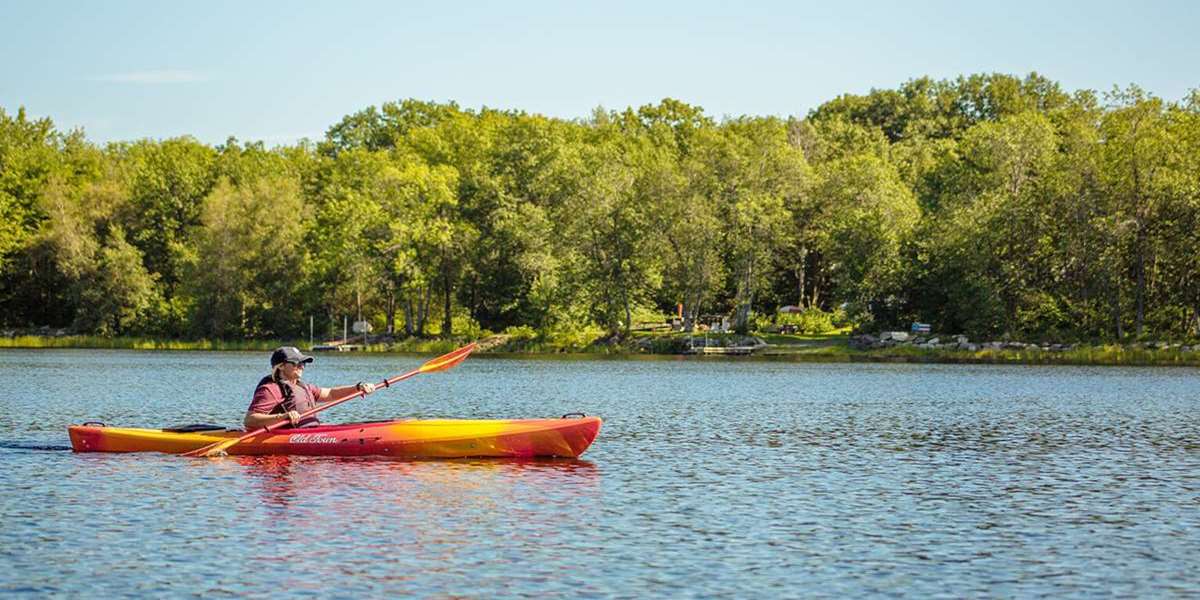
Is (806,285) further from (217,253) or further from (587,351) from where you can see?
(217,253)

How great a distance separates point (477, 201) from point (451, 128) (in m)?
21.8

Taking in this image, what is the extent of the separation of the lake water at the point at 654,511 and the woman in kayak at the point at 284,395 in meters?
0.80

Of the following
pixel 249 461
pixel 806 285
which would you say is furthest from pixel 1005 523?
pixel 806 285

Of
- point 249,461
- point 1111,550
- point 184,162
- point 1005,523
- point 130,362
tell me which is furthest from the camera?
point 184,162

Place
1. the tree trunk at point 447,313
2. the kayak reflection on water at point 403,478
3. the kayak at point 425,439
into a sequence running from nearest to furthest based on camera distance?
1. the kayak reflection on water at point 403,478
2. the kayak at point 425,439
3. the tree trunk at point 447,313

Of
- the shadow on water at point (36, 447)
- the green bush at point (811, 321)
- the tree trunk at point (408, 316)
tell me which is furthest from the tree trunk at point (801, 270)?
the shadow on water at point (36, 447)

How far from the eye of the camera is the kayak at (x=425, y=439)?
82.7 ft

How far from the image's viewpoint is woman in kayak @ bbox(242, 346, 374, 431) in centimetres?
2502

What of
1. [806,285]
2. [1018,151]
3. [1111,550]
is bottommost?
[1111,550]

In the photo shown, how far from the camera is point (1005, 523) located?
63.8 ft

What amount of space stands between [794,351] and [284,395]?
59332 millimetres

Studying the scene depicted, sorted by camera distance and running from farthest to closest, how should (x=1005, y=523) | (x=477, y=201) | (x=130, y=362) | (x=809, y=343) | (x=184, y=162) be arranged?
(x=184, y=162) → (x=477, y=201) → (x=809, y=343) → (x=130, y=362) → (x=1005, y=523)

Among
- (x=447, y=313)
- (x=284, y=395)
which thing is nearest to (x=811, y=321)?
(x=447, y=313)

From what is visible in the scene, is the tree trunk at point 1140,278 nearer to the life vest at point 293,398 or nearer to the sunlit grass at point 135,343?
the sunlit grass at point 135,343
